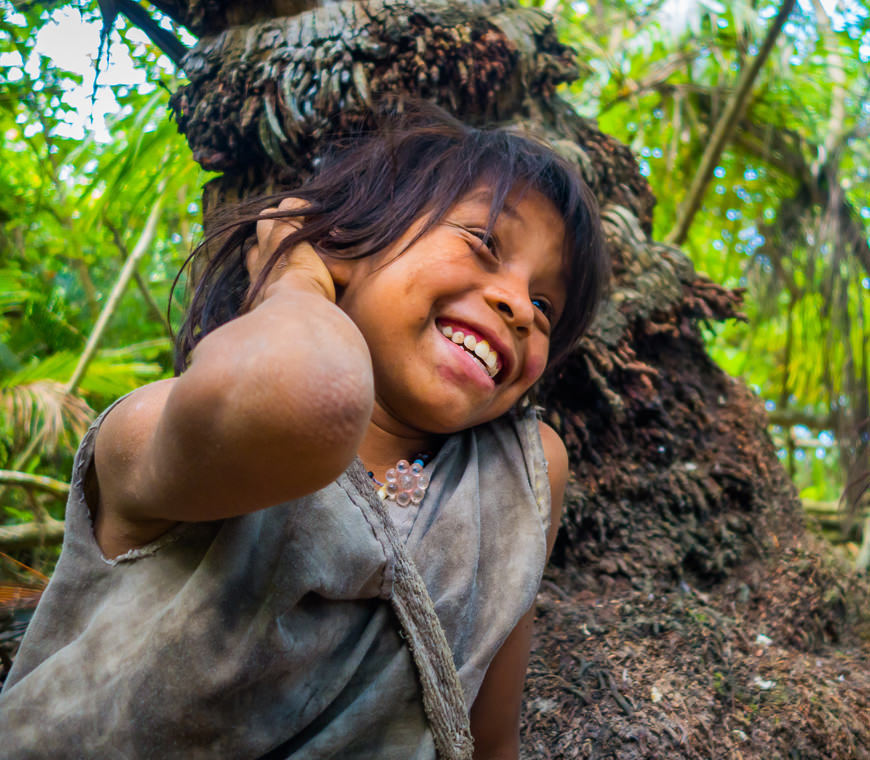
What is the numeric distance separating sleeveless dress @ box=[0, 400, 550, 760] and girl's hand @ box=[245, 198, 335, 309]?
0.29 m

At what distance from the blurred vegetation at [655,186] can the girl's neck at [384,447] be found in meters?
1.03

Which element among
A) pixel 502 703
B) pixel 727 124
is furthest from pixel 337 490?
pixel 727 124

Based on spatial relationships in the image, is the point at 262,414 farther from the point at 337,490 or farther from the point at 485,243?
the point at 485,243

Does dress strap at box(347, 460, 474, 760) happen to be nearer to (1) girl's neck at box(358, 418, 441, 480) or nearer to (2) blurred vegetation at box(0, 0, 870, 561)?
(1) girl's neck at box(358, 418, 441, 480)

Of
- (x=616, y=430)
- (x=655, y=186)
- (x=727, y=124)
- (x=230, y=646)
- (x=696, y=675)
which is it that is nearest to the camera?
(x=230, y=646)

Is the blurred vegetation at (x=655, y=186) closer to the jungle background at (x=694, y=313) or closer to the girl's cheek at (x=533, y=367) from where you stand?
the jungle background at (x=694, y=313)

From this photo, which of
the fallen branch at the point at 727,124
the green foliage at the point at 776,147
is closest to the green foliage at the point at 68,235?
the green foliage at the point at 776,147

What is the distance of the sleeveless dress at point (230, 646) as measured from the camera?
101cm

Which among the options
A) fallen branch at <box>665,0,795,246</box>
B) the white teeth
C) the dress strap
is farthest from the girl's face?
fallen branch at <box>665,0,795,246</box>

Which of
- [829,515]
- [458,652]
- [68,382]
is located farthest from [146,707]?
[829,515]

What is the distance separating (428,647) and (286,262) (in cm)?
65

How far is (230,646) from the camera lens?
3.35ft

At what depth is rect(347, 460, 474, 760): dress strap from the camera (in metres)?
1.14

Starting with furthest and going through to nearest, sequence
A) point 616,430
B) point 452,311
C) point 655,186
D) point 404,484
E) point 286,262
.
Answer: point 655,186 < point 616,430 < point 404,484 < point 452,311 < point 286,262
